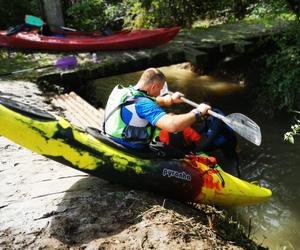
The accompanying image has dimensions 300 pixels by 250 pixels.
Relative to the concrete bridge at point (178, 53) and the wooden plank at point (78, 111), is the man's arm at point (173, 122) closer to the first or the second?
the wooden plank at point (78, 111)

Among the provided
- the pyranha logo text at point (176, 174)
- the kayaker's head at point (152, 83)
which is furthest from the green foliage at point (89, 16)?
the pyranha logo text at point (176, 174)

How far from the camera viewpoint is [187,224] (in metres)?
3.50

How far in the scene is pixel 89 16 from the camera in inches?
463

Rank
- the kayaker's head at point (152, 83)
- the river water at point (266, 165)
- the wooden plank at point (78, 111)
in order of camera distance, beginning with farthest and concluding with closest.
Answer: the wooden plank at point (78, 111) < the river water at point (266, 165) < the kayaker's head at point (152, 83)

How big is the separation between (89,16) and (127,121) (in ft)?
28.1

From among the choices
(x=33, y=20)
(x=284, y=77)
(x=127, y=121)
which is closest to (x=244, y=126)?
(x=127, y=121)

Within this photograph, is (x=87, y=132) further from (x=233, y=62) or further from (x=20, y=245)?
(x=233, y=62)

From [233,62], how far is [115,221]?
24.7 ft

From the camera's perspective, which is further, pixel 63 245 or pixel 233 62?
pixel 233 62

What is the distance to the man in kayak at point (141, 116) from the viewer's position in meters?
3.59

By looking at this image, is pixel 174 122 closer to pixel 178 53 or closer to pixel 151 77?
pixel 151 77

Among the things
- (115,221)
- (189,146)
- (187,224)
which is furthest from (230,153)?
(115,221)

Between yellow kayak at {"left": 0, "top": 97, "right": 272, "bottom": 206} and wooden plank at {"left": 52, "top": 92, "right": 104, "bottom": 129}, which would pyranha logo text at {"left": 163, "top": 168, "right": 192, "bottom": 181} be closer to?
yellow kayak at {"left": 0, "top": 97, "right": 272, "bottom": 206}

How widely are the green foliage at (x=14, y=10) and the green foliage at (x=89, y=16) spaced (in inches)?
37.8
